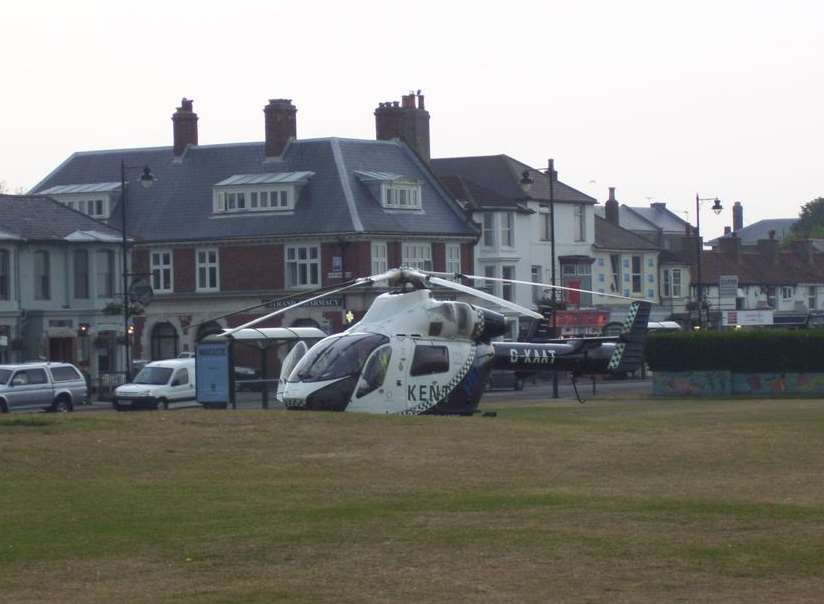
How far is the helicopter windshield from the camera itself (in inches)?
1307

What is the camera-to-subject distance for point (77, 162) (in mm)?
83125

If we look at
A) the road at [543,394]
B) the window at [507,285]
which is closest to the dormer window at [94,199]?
the road at [543,394]

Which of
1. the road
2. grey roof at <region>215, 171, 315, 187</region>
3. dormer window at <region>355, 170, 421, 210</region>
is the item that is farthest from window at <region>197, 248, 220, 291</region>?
the road

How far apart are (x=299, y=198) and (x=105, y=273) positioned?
12182 mm

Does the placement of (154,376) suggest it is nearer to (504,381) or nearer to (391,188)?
(504,381)

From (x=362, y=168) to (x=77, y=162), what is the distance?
16.7m

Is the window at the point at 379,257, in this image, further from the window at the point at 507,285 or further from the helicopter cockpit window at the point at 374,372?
the helicopter cockpit window at the point at 374,372

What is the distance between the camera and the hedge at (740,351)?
53344 millimetres

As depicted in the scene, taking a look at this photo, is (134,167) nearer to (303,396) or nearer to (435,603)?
(303,396)

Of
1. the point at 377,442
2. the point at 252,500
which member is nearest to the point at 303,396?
the point at 377,442

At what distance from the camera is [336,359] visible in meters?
33.2

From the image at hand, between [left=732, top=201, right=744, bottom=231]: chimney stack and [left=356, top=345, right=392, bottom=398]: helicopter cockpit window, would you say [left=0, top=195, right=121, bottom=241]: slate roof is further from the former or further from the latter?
[left=732, top=201, right=744, bottom=231]: chimney stack

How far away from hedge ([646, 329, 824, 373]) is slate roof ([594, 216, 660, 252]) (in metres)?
35.4

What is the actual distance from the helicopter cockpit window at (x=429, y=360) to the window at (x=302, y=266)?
3823 cm
